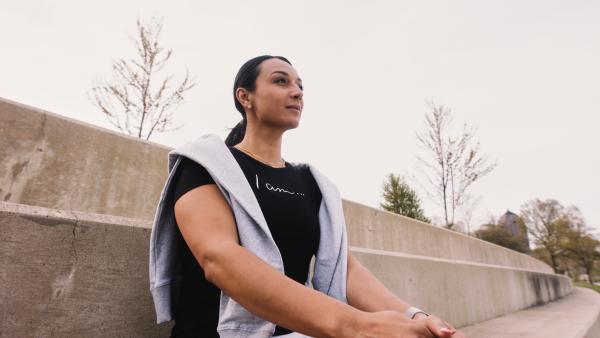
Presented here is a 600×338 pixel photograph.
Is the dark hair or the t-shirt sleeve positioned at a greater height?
the dark hair

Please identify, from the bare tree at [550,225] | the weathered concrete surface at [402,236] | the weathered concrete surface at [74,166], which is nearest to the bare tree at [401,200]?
the weathered concrete surface at [402,236]

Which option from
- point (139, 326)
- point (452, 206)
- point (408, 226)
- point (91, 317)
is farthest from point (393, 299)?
point (452, 206)

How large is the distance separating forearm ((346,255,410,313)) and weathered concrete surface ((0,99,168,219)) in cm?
222

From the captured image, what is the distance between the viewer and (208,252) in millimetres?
998

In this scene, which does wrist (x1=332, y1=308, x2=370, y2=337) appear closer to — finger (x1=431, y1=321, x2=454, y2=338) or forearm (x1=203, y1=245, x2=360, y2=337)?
forearm (x1=203, y1=245, x2=360, y2=337)

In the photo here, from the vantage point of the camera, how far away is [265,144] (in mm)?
1834

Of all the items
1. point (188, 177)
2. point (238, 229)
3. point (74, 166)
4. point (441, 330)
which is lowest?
point (441, 330)

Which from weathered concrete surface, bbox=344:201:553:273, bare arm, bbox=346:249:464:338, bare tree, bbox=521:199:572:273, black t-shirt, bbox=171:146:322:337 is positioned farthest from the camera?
bare tree, bbox=521:199:572:273

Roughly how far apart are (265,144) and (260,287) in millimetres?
1044

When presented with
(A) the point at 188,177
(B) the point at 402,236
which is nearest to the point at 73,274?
(A) the point at 188,177

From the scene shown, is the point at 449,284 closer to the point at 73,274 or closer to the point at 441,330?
the point at 441,330

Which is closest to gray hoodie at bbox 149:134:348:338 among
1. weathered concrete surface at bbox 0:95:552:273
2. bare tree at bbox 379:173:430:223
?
weathered concrete surface at bbox 0:95:552:273

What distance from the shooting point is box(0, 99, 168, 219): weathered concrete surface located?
7.36 ft

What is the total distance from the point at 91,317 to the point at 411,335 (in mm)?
1129
